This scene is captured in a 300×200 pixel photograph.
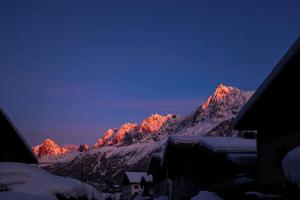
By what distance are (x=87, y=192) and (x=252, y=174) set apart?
9.03 meters

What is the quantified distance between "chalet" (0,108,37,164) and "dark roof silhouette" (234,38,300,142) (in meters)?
10.1

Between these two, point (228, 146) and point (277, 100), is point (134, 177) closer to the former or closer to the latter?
point (228, 146)

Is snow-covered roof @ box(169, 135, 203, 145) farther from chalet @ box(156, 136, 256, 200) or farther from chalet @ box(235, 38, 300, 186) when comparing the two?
chalet @ box(235, 38, 300, 186)

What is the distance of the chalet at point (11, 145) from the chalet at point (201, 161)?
29.0 ft

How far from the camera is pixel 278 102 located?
17.0 m

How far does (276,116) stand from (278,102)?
559 mm

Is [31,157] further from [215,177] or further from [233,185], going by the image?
[233,185]

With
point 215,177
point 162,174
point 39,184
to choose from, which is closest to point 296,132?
point 39,184

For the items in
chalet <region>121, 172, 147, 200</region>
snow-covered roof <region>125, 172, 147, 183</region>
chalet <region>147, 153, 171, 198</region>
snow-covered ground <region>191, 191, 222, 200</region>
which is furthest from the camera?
snow-covered roof <region>125, 172, 147, 183</region>

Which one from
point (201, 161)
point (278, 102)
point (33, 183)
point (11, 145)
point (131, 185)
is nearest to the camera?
point (33, 183)

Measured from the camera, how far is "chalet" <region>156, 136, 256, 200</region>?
2336cm

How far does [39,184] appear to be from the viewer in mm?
12250

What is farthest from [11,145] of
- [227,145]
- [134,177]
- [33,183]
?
[134,177]

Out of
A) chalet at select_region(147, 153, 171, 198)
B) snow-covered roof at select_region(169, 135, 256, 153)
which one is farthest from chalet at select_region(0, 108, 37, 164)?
chalet at select_region(147, 153, 171, 198)
